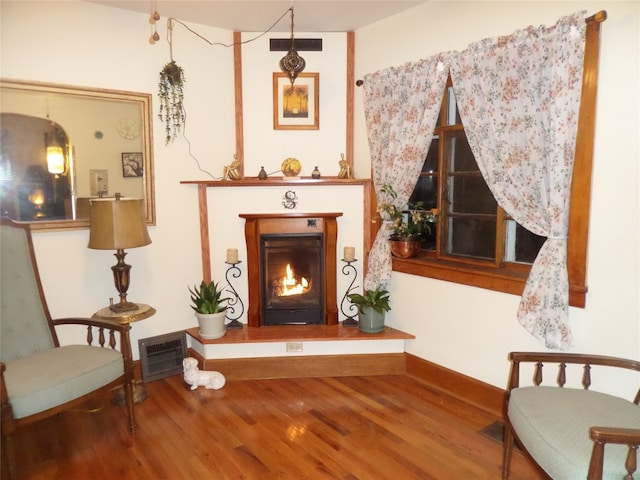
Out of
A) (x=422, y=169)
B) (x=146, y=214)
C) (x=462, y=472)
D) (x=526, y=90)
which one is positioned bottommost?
(x=462, y=472)

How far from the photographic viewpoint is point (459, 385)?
3.06 metres

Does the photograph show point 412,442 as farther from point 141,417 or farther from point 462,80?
point 462,80

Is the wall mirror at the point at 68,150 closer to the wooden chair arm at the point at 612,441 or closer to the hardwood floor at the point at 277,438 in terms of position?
the hardwood floor at the point at 277,438

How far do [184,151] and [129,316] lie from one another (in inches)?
53.5

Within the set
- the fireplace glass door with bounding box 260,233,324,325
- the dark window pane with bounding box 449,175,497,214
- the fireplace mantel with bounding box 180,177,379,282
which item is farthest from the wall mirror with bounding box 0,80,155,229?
the dark window pane with bounding box 449,175,497,214

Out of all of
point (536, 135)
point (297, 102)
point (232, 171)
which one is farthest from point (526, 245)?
point (232, 171)

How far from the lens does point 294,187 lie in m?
3.60

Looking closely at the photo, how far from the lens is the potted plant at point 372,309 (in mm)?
3410

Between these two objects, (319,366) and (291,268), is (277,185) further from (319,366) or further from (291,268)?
(319,366)

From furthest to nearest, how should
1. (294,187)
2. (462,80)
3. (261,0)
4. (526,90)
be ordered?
(294,187) → (261,0) → (462,80) → (526,90)

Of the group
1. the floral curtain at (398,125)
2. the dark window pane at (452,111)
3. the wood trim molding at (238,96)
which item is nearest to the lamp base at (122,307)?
the wood trim molding at (238,96)

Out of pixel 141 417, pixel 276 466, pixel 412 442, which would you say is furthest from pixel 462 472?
pixel 141 417

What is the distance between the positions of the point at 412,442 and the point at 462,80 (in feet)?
7.19

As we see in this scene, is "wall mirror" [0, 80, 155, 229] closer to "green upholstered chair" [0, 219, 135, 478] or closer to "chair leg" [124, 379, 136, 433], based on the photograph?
"green upholstered chair" [0, 219, 135, 478]
